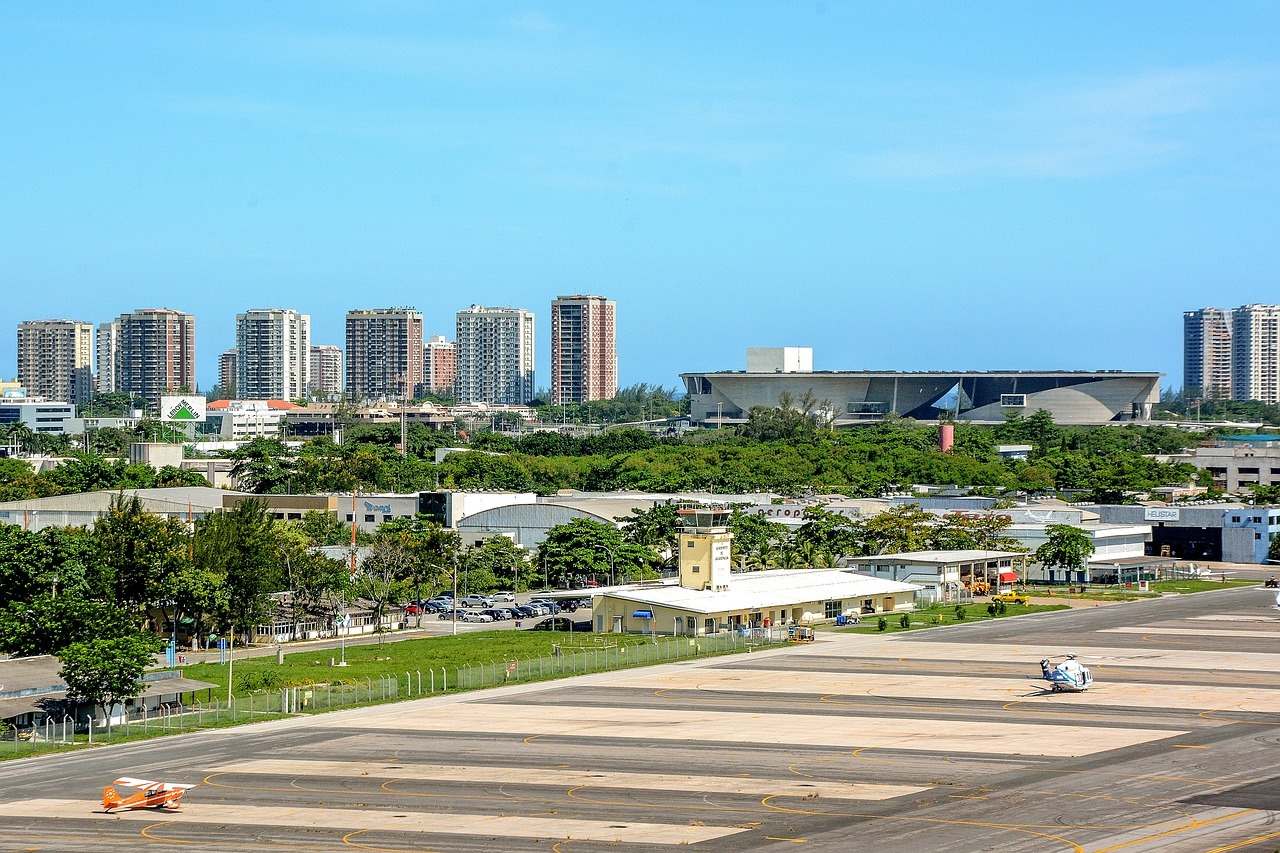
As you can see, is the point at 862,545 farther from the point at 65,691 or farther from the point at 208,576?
the point at 65,691

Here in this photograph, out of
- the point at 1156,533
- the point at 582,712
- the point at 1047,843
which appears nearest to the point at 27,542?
the point at 582,712

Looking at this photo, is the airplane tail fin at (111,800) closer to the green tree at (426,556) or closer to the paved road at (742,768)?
the paved road at (742,768)

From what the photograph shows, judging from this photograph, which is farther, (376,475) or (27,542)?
(376,475)

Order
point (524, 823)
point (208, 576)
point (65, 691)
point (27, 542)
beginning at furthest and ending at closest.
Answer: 1. point (208, 576)
2. point (27, 542)
3. point (65, 691)
4. point (524, 823)

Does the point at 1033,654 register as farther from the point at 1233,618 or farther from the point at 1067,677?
the point at 1233,618

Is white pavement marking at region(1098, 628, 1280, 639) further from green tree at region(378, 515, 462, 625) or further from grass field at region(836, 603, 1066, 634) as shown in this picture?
green tree at region(378, 515, 462, 625)

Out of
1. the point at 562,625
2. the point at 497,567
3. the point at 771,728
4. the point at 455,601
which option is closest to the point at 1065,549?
the point at 497,567
